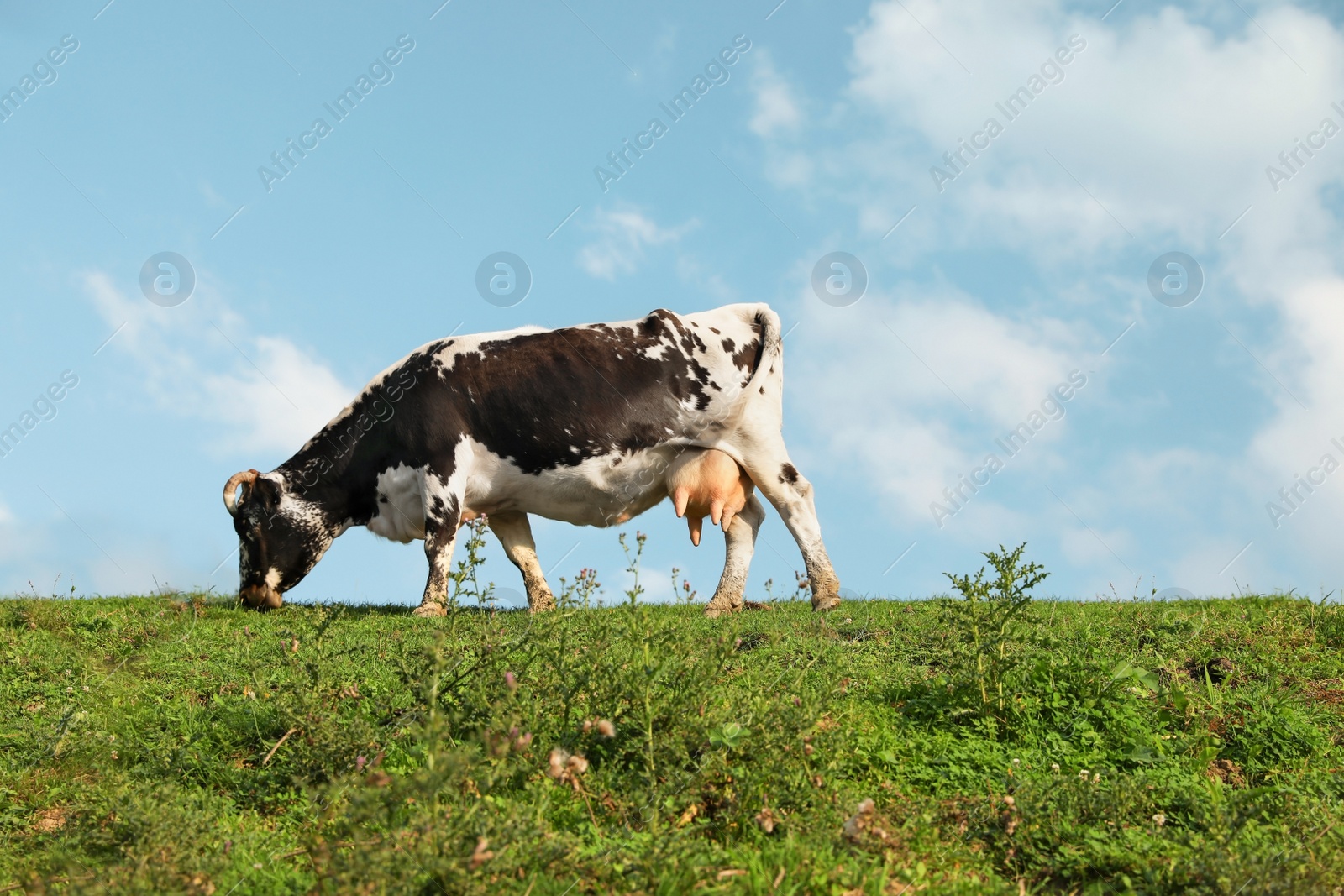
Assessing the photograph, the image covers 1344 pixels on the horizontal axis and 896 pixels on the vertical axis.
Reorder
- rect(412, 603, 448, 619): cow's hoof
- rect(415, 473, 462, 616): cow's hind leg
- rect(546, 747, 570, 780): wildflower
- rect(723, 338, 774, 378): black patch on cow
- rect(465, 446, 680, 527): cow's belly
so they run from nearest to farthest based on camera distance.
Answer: rect(546, 747, 570, 780): wildflower → rect(412, 603, 448, 619): cow's hoof → rect(415, 473, 462, 616): cow's hind leg → rect(465, 446, 680, 527): cow's belly → rect(723, 338, 774, 378): black patch on cow

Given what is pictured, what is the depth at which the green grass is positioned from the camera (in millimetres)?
3814

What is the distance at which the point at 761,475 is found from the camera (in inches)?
448

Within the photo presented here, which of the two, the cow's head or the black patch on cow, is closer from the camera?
the black patch on cow

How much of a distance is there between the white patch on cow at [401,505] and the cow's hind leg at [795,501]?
349 cm

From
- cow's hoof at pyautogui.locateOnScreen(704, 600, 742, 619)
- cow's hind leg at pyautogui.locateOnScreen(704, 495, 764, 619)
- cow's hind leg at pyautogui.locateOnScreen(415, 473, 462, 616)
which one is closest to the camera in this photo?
cow's hoof at pyautogui.locateOnScreen(704, 600, 742, 619)

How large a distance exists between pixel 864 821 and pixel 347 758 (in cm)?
238

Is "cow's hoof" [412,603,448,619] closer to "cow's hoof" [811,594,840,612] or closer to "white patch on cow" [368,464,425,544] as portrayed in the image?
"white patch on cow" [368,464,425,544]

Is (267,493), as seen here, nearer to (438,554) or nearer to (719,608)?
(438,554)

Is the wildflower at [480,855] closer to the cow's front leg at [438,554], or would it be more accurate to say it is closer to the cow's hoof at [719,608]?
the cow's hoof at [719,608]

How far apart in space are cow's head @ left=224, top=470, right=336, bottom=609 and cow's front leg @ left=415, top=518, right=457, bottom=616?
188cm

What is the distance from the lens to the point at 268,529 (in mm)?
12320

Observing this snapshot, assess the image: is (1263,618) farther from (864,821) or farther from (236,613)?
(236,613)

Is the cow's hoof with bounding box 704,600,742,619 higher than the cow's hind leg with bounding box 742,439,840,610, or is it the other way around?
the cow's hind leg with bounding box 742,439,840,610

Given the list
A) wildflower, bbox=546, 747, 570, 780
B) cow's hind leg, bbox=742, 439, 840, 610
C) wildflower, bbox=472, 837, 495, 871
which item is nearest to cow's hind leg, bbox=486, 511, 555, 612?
cow's hind leg, bbox=742, 439, 840, 610
